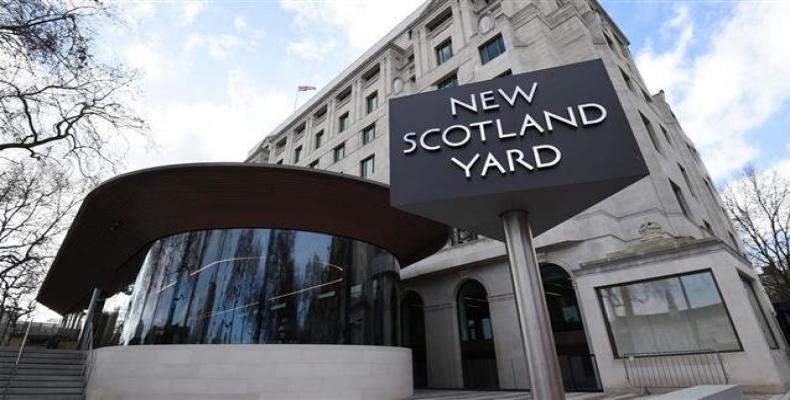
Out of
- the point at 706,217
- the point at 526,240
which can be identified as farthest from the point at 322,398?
the point at 706,217

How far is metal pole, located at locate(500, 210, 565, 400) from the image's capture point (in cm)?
559

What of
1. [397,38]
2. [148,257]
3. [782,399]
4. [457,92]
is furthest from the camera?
[397,38]

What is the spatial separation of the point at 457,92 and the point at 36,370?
1780 cm

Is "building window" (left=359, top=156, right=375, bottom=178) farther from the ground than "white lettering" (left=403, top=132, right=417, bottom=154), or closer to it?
farther from the ground

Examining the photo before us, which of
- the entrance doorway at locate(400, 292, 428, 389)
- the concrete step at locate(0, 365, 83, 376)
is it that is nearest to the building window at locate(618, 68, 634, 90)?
the entrance doorway at locate(400, 292, 428, 389)

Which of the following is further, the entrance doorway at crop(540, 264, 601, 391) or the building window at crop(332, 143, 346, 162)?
the building window at crop(332, 143, 346, 162)

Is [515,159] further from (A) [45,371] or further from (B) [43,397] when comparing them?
(A) [45,371]

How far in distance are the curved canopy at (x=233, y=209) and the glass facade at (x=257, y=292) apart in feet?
1.80

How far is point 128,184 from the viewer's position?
11.7 m

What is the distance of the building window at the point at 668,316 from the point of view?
11445 mm

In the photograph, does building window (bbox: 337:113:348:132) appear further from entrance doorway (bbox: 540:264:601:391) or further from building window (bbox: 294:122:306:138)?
entrance doorway (bbox: 540:264:601:391)

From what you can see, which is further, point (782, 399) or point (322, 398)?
point (322, 398)

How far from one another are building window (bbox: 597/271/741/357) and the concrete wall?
8336 millimetres

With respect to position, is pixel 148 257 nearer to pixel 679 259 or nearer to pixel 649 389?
pixel 649 389
